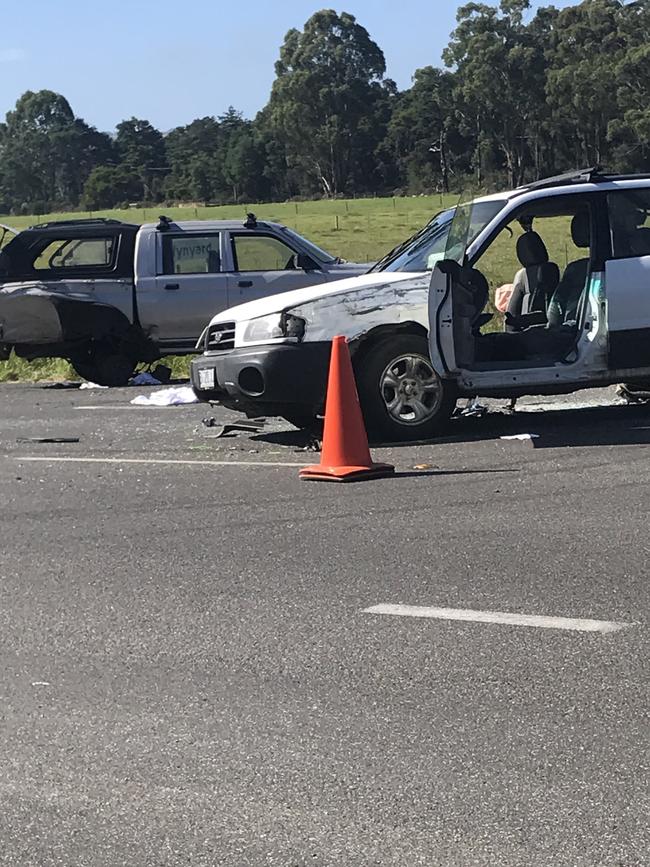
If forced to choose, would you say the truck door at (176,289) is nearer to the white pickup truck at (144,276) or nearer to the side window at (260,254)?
the white pickup truck at (144,276)

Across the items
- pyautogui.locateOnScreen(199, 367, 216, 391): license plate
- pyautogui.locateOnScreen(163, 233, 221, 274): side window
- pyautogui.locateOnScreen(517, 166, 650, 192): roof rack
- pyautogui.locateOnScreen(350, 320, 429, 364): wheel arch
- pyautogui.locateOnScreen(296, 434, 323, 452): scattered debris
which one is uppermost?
pyautogui.locateOnScreen(517, 166, 650, 192): roof rack

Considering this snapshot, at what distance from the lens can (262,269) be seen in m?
17.4

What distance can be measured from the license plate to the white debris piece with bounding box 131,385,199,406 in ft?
10.2

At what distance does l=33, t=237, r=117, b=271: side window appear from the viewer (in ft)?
56.7

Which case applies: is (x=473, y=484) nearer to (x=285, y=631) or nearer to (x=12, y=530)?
(x=12, y=530)

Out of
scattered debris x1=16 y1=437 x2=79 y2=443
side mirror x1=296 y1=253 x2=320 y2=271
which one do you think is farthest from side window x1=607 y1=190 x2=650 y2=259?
side mirror x1=296 y1=253 x2=320 y2=271

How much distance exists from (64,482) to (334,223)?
6895cm

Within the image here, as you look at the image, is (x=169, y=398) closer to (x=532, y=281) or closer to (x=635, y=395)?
(x=532, y=281)

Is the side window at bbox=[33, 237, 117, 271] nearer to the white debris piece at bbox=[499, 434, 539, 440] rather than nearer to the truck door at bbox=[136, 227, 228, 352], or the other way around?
the truck door at bbox=[136, 227, 228, 352]

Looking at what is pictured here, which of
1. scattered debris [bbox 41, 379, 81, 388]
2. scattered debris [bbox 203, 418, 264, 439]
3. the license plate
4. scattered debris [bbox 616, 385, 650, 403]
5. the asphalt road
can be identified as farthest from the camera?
scattered debris [bbox 41, 379, 81, 388]

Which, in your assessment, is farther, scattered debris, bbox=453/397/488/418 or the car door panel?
scattered debris, bbox=453/397/488/418

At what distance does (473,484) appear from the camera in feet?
30.7

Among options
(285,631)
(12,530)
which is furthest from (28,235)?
(285,631)

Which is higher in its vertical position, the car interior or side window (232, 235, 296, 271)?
side window (232, 235, 296, 271)
